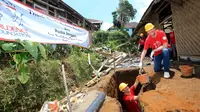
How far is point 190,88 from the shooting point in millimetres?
4293

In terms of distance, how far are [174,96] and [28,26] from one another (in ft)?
11.3

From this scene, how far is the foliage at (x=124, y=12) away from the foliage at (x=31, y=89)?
1809 inches

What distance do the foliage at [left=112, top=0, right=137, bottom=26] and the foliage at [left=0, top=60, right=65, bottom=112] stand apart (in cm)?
4595

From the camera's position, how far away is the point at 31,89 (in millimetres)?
4020

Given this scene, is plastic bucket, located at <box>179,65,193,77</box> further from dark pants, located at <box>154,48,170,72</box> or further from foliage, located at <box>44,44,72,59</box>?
foliage, located at <box>44,44,72,59</box>

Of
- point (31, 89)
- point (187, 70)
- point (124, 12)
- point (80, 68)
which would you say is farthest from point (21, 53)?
point (124, 12)

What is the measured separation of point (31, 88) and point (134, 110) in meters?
3.31

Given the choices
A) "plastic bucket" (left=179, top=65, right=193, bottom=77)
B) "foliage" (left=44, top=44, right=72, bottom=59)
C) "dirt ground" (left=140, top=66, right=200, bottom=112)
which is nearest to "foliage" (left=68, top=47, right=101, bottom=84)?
"foliage" (left=44, top=44, right=72, bottom=59)

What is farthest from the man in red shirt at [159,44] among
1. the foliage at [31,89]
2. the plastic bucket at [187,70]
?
the foliage at [31,89]

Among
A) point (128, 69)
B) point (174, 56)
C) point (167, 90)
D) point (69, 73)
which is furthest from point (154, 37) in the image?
point (174, 56)

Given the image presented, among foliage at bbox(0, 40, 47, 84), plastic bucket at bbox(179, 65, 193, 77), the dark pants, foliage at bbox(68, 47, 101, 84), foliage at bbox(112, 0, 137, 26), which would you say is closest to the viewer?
foliage at bbox(0, 40, 47, 84)

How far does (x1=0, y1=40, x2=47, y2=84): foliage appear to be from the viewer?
3832 mm

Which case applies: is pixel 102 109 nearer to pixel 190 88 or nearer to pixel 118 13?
pixel 190 88

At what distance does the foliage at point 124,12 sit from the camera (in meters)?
50.5
